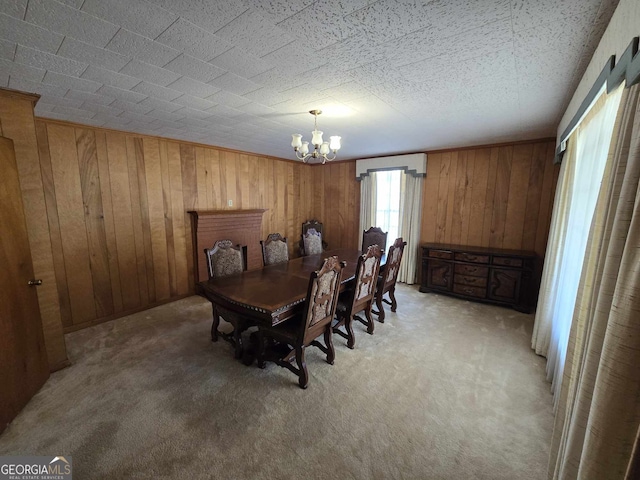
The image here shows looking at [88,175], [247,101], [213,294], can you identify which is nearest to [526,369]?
[213,294]

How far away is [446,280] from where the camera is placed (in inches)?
158

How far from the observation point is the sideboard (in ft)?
11.3

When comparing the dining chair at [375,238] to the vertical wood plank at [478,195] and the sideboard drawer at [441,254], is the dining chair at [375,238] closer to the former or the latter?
the sideboard drawer at [441,254]

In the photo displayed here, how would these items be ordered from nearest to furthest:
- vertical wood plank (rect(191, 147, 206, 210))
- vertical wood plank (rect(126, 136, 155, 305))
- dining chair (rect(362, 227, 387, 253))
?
vertical wood plank (rect(126, 136, 155, 305)) → vertical wood plank (rect(191, 147, 206, 210)) → dining chair (rect(362, 227, 387, 253))

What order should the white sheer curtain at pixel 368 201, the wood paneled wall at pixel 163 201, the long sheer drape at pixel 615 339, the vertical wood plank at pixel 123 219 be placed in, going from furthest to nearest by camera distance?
the white sheer curtain at pixel 368 201
the vertical wood plank at pixel 123 219
the wood paneled wall at pixel 163 201
the long sheer drape at pixel 615 339

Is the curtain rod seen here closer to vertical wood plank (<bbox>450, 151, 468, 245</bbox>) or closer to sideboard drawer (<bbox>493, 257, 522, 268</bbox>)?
sideboard drawer (<bbox>493, 257, 522, 268</bbox>)

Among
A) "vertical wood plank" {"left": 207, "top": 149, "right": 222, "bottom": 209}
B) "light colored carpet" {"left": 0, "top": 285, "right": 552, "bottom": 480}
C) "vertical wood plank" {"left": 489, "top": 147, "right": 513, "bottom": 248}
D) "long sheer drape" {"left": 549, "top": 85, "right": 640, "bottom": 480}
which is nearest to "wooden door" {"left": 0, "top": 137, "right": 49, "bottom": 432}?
"light colored carpet" {"left": 0, "top": 285, "right": 552, "bottom": 480}

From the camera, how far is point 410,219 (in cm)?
463

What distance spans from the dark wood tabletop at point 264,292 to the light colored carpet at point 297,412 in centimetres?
60

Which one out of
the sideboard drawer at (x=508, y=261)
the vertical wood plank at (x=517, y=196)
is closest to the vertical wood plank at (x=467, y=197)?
the vertical wood plank at (x=517, y=196)

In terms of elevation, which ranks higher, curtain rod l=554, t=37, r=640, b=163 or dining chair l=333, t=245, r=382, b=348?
curtain rod l=554, t=37, r=640, b=163

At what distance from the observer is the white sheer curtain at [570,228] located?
61.3 inches

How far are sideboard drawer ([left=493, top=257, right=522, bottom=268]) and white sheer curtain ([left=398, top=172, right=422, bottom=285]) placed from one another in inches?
50.8

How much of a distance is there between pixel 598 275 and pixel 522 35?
124cm
